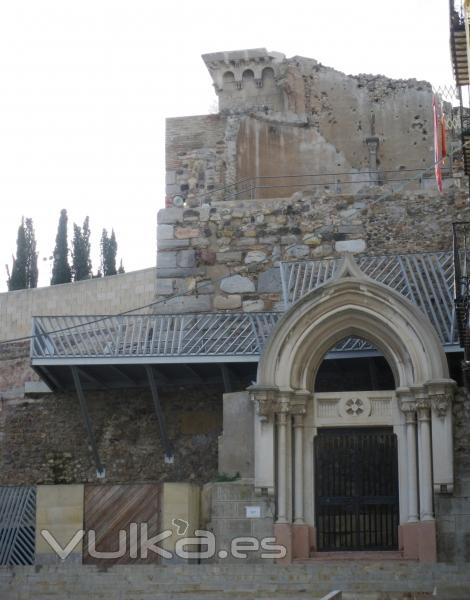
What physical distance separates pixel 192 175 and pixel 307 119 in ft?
16.3

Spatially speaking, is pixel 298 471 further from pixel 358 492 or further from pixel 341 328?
pixel 341 328

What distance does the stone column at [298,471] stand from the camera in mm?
20562

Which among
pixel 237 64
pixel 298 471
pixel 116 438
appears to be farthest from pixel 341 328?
pixel 237 64

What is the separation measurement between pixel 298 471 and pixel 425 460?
1932mm

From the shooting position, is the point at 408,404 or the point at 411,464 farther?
the point at 408,404

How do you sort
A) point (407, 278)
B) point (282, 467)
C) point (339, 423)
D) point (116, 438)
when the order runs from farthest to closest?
point (116, 438)
point (407, 278)
point (339, 423)
point (282, 467)

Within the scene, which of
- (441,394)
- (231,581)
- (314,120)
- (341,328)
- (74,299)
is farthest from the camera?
(74,299)

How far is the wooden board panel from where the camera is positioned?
66.3ft

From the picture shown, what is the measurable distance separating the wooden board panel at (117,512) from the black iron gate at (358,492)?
2553 mm

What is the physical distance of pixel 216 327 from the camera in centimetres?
2539

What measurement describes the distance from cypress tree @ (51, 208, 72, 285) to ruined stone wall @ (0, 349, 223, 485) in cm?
1660

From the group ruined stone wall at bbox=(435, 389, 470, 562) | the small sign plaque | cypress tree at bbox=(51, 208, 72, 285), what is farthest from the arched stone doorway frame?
cypress tree at bbox=(51, 208, 72, 285)

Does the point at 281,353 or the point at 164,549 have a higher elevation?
the point at 281,353

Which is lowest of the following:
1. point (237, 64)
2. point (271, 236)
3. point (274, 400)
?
point (274, 400)
